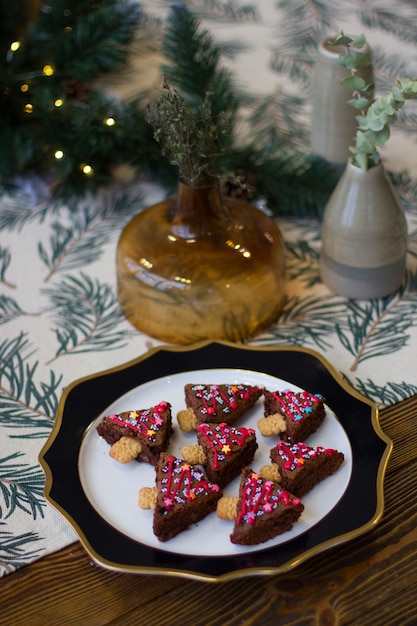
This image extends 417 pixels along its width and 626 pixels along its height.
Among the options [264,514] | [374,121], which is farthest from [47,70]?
[264,514]

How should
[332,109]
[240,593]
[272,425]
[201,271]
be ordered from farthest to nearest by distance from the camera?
1. [332,109]
2. [201,271]
3. [272,425]
4. [240,593]

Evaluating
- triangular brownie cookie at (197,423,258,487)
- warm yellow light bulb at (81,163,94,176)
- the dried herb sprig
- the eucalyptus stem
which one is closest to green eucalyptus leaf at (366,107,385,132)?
the eucalyptus stem

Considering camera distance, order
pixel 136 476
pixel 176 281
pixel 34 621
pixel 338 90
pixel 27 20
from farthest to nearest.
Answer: pixel 27 20 < pixel 338 90 < pixel 176 281 < pixel 136 476 < pixel 34 621

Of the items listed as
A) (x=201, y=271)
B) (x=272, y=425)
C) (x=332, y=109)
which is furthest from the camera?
(x=332, y=109)

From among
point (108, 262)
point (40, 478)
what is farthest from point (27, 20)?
point (40, 478)

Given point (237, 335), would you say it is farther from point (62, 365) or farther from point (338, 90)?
point (338, 90)

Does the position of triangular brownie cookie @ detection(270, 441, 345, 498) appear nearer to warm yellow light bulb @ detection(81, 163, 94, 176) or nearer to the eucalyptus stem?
the eucalyptus stem

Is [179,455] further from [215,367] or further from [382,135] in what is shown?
[382,135]
